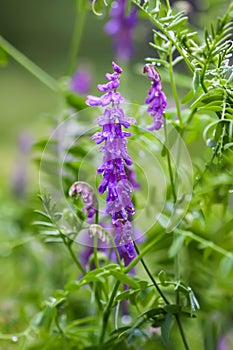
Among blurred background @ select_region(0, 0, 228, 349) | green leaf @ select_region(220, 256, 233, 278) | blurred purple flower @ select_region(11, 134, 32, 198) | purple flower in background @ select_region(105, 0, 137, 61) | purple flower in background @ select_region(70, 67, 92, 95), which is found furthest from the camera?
blurred purple flower @ select_region(11, 134, 32, 198)

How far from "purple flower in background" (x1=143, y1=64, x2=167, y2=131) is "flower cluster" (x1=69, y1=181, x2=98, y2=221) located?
0.22ft

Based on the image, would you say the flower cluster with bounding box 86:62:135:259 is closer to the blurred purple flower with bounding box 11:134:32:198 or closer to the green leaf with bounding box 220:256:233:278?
the green leaf with bounding box 220:256:233:278

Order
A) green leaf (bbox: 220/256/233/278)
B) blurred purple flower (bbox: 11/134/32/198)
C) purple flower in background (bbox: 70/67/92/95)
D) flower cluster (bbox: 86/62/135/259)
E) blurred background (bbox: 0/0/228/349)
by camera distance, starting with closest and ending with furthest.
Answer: flower cluster (bbox: 86/62/135/259) < green leaf (bbox: 220/256/233/278) < blurred background (bbox: 0/0/228/349) < purple flower in background (bbox: 70/67/92/95) < blurred purple flower (bbox: 11/134/32/198)

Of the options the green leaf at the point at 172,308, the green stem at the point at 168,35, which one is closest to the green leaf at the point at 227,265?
the green leaf at the point at 172,308

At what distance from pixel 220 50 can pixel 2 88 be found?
2458 millimetres

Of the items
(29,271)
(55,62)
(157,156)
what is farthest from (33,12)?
(157,156)

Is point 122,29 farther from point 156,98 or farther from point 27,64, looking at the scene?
point 156,98

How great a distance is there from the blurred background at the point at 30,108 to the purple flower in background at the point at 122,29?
0.06 ft

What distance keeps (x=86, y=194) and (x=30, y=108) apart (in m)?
2.15

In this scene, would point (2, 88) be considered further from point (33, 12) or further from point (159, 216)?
point (159, 216)

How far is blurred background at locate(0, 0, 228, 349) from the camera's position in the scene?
2.64 ft

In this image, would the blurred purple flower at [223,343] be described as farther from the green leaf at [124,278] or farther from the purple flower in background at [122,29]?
the purple flower in background at [122,29]

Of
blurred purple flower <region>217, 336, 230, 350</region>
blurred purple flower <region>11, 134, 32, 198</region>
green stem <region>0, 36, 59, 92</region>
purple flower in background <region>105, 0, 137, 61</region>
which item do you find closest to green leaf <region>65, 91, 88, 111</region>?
green stem <region>0, 36, 59, 92</region>

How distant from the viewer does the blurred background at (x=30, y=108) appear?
0.81m
